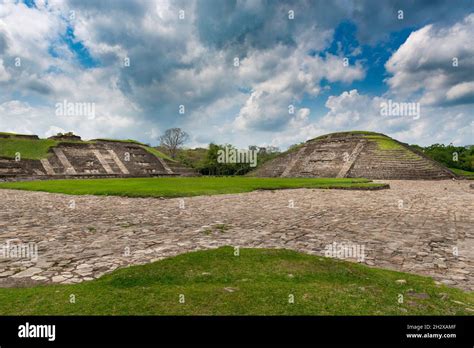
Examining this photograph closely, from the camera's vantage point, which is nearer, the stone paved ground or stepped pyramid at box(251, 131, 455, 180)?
the stone paved ground

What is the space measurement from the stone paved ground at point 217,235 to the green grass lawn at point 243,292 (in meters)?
0.86

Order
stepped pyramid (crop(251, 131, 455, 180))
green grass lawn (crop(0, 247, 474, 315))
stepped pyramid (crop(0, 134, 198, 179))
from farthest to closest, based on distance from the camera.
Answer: stepped pyramid (crop(251, 131, 455, 180)), stepped pyramid (crop(0, 134, 198, 179)), green grass lawn (crop(0, 247, 474, 315))

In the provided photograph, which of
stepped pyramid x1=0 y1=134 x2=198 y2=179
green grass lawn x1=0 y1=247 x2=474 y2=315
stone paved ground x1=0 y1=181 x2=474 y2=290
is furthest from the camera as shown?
stepped pyramid x1=0 y1=134 x2=198 y2=179

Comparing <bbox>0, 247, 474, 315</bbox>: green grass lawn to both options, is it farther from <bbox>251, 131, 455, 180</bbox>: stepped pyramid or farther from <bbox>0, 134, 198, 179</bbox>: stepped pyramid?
<bbox>251, 131, 455, 180</bbox>: stepped pyramid

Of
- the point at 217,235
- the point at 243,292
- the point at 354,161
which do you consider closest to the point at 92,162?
the point at 354,161

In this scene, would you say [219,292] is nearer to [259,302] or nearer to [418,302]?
[259,302]

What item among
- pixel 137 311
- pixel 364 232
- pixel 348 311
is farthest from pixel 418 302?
pixel 364 232

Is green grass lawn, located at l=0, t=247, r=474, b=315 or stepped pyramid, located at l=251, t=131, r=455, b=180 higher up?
stepped pyramid, located at l=251, t=131, r=455, b=180

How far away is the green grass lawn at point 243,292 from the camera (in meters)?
3.60

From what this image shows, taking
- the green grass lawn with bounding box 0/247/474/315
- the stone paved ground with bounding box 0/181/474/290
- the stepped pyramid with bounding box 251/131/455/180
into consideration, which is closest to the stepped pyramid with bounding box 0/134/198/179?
the stepped pyramid with bounding box 251/131/455/180

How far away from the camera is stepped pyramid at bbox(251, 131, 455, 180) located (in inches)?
1934

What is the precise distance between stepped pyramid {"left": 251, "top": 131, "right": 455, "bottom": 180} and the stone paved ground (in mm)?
39119

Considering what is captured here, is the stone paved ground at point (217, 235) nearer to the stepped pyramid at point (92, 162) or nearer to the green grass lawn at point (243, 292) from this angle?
the green grass lawn at point (243, 292)

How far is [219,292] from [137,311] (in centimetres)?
121
